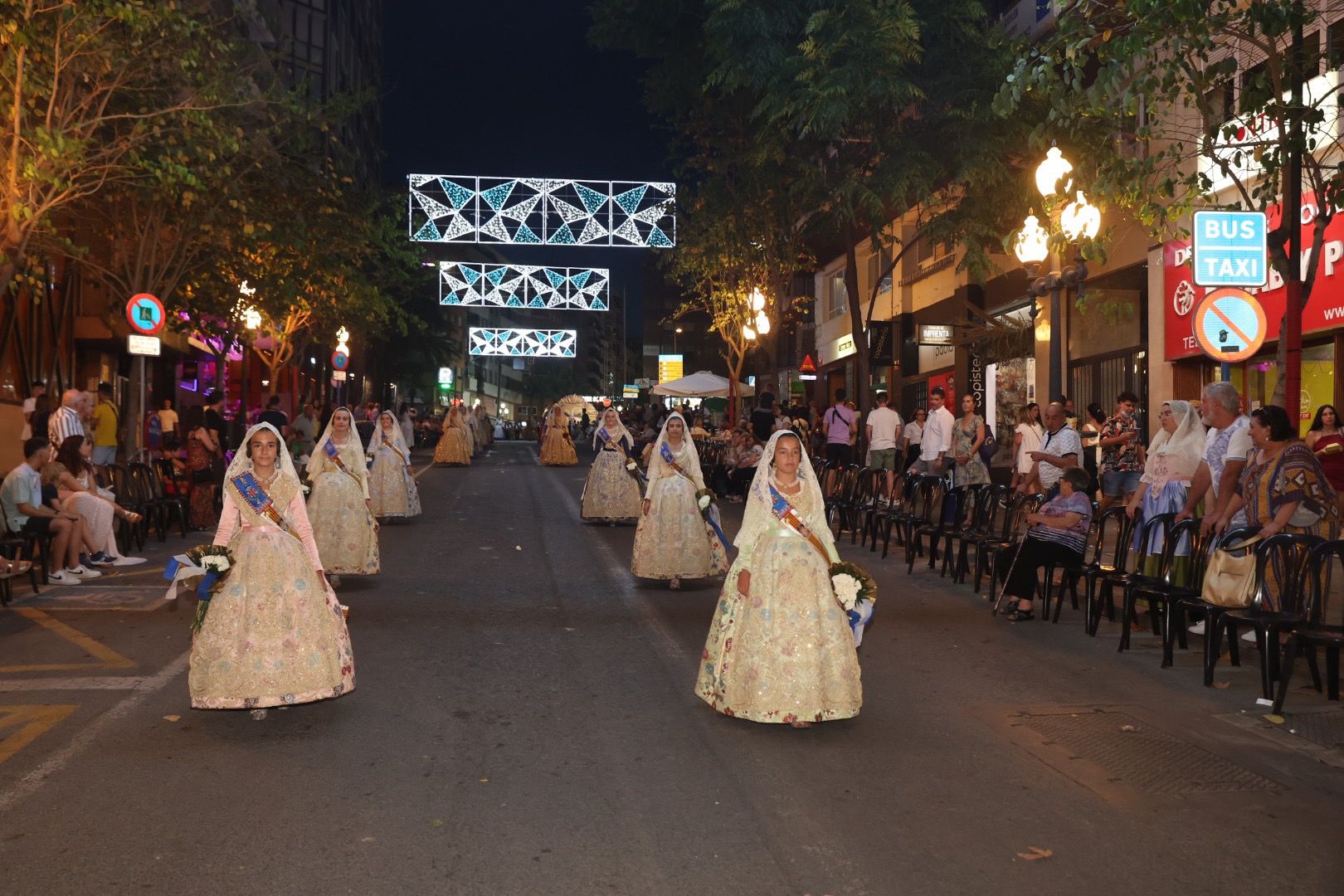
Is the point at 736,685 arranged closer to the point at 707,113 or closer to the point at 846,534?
the point at 846,534

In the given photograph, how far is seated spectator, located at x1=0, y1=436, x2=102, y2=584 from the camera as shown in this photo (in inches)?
455

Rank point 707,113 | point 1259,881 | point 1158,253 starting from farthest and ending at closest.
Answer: point 707,113 < point 1158,253 < point 1259,881

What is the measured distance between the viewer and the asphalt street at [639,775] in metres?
4.47

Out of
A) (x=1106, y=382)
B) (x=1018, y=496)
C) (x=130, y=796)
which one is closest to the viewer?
(x=130, y=796)

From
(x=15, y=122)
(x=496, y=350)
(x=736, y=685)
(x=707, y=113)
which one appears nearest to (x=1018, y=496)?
(x=736, y=685)

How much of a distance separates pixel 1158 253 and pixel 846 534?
745 cm

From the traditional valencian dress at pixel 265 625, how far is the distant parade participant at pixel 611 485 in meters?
11.1

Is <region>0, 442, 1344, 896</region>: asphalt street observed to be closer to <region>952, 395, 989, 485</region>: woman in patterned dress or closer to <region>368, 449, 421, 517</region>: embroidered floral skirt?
<region>952, 395, 989, 485</region>: woman in patterned dress

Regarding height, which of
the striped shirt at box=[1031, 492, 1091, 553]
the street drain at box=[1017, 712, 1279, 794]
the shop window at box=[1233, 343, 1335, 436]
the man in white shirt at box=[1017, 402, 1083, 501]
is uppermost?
the shop window at box=[1233, 343, 1335, 436]

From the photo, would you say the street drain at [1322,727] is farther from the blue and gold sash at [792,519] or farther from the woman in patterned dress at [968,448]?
the woman in patterned dress at [968,448]

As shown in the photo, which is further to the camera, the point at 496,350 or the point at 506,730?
the point at 496,350

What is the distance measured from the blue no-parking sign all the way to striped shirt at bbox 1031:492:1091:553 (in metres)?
2.52

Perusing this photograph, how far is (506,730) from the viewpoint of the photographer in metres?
6.46

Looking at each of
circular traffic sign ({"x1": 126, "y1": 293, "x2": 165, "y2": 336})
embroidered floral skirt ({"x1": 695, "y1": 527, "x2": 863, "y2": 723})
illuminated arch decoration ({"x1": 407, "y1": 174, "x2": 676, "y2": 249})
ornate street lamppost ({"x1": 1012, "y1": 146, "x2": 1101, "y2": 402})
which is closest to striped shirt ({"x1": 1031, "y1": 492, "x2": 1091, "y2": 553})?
ornate street lamppost ({"x1": 1012, "y1": 146, "x2": 1101, "y2": 402})
